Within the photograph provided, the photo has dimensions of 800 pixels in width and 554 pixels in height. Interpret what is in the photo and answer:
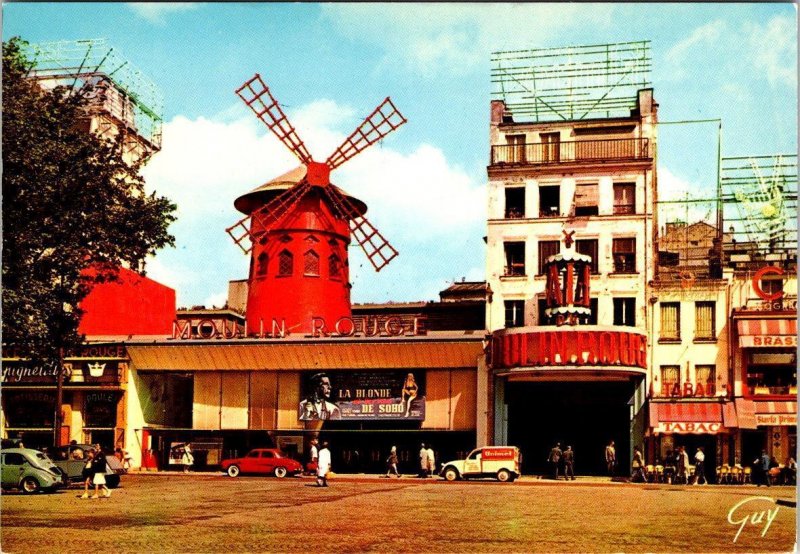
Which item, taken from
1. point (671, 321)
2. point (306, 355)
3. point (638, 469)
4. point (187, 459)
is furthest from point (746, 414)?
point (187, 459)

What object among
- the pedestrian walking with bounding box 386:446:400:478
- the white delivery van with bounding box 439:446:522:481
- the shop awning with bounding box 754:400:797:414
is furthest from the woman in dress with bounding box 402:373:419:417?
the shop awning with bounding box 754:400:797:414

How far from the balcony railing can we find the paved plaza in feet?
52.4

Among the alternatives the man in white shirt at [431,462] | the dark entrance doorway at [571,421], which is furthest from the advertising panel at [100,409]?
the dark entrance doorway at [571,421]

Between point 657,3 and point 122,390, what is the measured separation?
34.0 meters

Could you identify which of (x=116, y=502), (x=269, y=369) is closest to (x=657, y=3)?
(x=116, y=502)

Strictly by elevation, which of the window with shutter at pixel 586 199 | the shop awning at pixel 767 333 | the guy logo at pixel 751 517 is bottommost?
the guy logo at pixel 751 517

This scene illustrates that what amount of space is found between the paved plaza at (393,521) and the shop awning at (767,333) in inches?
360

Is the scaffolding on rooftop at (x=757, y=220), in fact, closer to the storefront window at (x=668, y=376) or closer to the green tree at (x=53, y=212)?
the storefront window at (x=668, y=376)

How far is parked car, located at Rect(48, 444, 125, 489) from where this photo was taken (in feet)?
103

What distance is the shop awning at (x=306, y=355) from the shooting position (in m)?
43.1

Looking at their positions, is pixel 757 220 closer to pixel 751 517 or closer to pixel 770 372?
pixel 770 372

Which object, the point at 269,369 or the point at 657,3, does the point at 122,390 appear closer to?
the point at 269,369

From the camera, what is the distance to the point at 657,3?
667 inches

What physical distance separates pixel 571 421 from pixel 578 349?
4.90 metres
